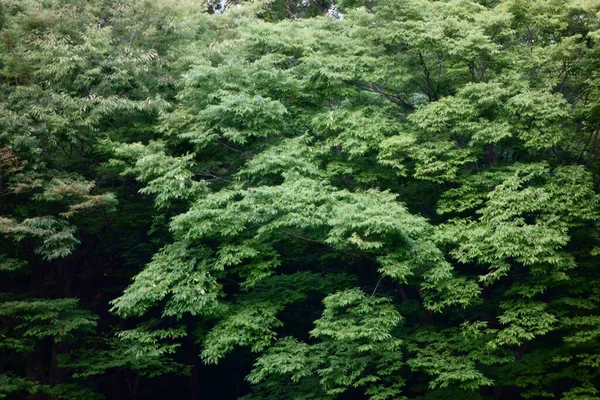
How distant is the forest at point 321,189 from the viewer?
880 centimetres

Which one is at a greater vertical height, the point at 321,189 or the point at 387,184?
the point at 387,184

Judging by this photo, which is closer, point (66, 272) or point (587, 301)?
point (587, 301)

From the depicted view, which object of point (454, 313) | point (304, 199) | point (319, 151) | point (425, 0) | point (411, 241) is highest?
point (425, 0)

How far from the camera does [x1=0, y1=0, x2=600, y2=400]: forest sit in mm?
8805

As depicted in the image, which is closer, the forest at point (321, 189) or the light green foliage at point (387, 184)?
the light green foliage at point (387, 184)

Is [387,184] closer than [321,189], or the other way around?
[321,189]

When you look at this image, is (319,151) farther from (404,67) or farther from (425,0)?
(425,0)

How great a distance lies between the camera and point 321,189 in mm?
9023

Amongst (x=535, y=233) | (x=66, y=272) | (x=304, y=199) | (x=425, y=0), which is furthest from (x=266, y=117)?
(x=66, y=272)

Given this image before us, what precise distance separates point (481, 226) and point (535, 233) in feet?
3.03

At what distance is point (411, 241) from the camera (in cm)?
852

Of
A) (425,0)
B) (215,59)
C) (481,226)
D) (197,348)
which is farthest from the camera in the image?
(197,348)

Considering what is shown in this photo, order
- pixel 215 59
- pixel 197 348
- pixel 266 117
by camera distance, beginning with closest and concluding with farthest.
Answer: pixel 266 117 → pixel 215 59 → pixel 197 348

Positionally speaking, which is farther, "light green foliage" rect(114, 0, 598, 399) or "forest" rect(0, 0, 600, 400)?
"forest" rect(0, 0, 600, 400)
